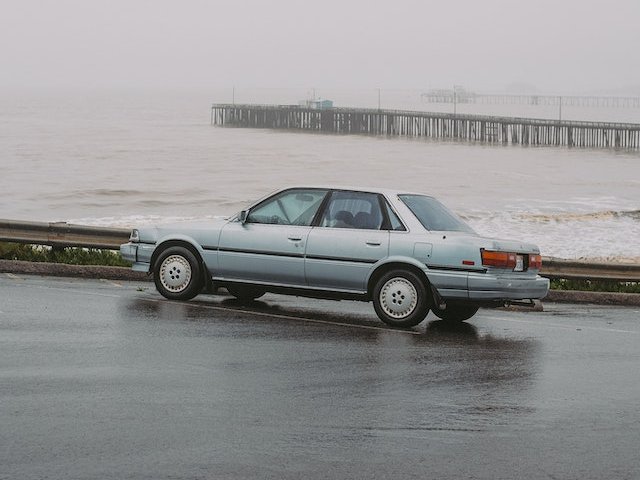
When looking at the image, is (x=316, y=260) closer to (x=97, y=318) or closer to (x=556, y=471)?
(x=97, y=318)

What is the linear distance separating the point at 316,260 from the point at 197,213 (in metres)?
41.2

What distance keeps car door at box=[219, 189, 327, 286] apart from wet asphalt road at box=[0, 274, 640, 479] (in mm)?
408

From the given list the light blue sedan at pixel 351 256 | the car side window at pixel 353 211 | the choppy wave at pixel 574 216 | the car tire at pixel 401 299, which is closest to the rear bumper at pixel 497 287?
the light blue sedan at pixel 351 256

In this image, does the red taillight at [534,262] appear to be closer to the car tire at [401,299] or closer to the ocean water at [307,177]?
the car tire at [401,299]

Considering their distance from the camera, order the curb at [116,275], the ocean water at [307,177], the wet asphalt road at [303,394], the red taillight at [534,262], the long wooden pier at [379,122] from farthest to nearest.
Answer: the long wooden pier at [379,122] < the ocean water at [307,177] < the curb at [116,275] < the red taillight at [534,262] < the wet asphalt road at [303,394]

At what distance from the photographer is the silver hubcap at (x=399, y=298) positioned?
1122cm

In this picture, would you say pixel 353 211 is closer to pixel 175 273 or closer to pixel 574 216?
pixel 175 273

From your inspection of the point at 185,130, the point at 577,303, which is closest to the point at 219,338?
the point at 577,303

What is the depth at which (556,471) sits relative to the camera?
234 inches

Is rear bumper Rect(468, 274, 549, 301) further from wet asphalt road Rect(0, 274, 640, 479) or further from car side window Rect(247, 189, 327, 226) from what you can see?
car side window Rect(247, 189, 327, 226)

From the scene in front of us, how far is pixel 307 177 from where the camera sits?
81250 millimetres

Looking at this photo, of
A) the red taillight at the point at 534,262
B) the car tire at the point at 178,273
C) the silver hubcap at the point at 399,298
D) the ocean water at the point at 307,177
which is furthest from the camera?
the ocean water at the point at 307,177

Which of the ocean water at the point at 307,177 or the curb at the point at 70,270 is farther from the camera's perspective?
the ocean water at the point at 307,177

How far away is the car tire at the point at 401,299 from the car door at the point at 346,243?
228 millimetres
